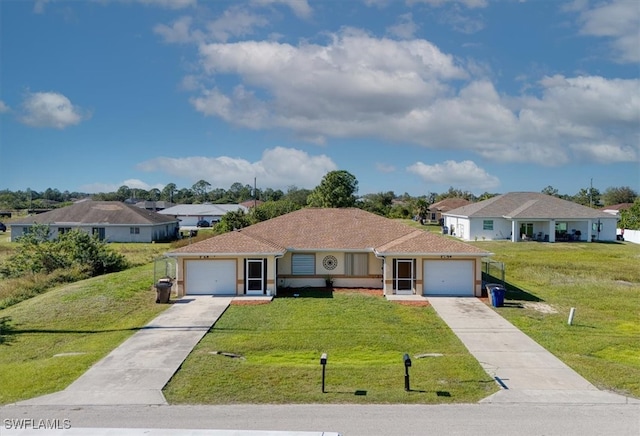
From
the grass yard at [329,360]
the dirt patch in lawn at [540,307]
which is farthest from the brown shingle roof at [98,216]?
the dirt patch in lawn at [540,307]

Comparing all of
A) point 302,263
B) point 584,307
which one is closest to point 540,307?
point 584,307

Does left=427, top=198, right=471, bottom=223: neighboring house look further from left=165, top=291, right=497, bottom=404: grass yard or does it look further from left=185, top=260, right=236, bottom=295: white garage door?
left=165, top=291, right=497, bottom=404: grass yard

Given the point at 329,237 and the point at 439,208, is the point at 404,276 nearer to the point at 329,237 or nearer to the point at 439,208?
the point at 329,237

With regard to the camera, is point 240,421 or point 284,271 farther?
point 284,271

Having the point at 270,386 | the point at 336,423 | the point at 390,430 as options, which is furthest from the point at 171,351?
the point at 390,430

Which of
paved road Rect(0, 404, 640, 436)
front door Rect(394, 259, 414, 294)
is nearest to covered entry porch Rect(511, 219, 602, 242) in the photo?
front door Rect(394, 259, 414, 294)

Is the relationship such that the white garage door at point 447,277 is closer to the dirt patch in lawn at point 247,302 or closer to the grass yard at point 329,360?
the grass yard at point 329,360

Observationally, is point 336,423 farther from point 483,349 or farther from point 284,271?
point 284,271
